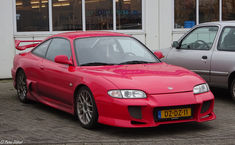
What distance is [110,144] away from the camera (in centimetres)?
597

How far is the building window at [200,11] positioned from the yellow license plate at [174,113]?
903 cm

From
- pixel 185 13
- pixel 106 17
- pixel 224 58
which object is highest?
pixel 185 13

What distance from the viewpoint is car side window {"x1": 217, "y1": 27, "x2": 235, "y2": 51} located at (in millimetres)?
9102

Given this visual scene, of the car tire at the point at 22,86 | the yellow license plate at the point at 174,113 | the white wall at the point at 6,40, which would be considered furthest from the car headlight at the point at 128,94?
the white wall at the point at 6,40

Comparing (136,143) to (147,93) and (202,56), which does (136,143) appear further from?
(202,56)

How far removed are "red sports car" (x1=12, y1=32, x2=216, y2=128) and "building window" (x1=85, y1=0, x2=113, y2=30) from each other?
5637 mm

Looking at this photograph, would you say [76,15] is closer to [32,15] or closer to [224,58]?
[32,15]

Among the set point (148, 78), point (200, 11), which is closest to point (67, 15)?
point (200, 11)

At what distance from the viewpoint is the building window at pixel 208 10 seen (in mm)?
15672

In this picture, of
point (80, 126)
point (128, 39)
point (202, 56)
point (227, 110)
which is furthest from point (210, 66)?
point (80, 126)

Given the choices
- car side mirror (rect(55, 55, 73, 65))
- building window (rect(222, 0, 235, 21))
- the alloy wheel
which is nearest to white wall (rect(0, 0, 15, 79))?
car side mirror (rect(55, 55, 73, 65))

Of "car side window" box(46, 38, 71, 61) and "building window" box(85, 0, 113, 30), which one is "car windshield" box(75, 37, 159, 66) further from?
"building window" box(85, 0, 113, 30)

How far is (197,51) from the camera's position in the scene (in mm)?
9680

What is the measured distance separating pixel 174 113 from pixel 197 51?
3.56 metres
